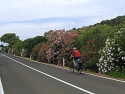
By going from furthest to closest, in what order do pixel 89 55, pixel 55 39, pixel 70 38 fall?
pixel 55 39, pixel 70 38, pixel 89 55

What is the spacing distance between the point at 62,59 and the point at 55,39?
4842 mm

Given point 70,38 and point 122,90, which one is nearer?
point 122,90

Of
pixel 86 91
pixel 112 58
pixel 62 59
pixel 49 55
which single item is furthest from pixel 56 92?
pixel 49 55

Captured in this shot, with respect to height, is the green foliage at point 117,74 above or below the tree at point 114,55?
below

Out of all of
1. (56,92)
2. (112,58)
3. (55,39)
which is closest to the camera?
(56,92)

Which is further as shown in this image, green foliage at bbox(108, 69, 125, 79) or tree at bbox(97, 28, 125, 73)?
tree at bbox(97, 28, 125, 73)

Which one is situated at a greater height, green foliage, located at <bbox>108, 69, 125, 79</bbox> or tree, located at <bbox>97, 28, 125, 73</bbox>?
tree, located at <bbox>97, 28, 125, 73</bbox>

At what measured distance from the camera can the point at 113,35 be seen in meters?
19.9

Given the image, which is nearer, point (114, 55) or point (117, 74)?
point (117, 74)

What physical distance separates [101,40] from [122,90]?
38.8ft

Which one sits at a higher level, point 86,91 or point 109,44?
point 109,44

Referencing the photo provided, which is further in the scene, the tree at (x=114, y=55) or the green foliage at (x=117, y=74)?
the tree at (x=114, y=55)

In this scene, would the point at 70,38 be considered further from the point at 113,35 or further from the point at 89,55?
the point at 113,35

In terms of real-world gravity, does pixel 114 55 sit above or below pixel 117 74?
above
